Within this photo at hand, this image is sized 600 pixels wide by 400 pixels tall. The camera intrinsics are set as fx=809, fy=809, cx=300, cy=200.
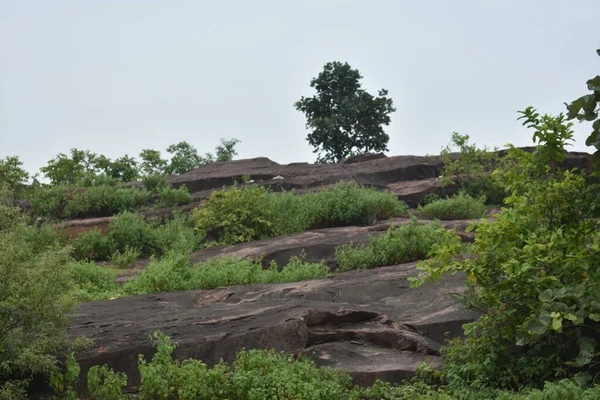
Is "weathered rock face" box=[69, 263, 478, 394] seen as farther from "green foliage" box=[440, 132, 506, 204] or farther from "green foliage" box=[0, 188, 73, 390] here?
"green foliage" box=[440, 132, 506, 204]

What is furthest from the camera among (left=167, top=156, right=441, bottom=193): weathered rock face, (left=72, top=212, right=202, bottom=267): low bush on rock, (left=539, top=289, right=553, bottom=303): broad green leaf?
(left=167, top=156, right=441, bottom=193): weathered rock face

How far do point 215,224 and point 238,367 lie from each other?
1037cm

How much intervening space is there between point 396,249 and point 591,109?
265 inches

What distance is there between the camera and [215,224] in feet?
58.0

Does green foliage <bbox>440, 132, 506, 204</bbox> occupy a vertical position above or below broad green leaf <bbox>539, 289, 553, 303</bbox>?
above

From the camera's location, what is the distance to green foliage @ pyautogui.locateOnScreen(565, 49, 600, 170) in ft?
18.9

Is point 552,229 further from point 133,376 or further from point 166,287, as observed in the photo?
point 166,287

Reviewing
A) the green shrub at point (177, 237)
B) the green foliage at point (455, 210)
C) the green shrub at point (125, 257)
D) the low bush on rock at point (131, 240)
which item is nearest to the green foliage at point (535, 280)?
the green shrub at point (177, 237)

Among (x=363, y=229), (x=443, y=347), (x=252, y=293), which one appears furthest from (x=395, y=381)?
(x=363, y=229)

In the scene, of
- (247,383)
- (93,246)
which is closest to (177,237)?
(93,246)

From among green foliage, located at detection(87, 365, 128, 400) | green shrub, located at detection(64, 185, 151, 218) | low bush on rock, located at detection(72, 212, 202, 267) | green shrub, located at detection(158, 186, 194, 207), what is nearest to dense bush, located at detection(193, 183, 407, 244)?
low bush on rock, located at detection(72, 212, 202, 267)

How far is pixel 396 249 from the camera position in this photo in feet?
40.9

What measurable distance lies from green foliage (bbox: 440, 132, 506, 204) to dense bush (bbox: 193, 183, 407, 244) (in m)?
3.22

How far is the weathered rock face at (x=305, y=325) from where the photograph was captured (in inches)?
317
